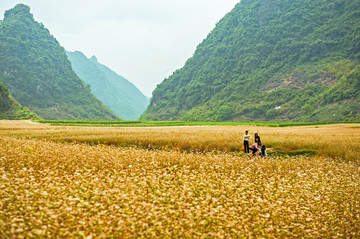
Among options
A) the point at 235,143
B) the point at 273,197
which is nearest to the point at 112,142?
the point at 235,143

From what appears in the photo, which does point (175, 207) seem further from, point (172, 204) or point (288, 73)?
point (288, 73)

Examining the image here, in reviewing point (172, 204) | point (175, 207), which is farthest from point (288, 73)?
point (175, 207)

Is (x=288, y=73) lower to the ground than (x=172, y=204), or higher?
higher

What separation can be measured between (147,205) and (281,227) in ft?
13.0

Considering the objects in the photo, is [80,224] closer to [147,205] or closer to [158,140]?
[147,205]

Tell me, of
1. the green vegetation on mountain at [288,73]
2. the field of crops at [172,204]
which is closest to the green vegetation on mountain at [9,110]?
the green vegetation on mountain at [288,73]

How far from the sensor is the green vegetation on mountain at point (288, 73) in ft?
364

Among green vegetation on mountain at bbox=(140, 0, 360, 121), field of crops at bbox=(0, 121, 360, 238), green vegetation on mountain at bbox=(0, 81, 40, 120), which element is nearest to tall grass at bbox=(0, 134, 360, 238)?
field of crops at bbox=(0, 121, 360, 238)

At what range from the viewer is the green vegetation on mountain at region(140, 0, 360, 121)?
110875 mm

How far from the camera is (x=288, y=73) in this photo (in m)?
148

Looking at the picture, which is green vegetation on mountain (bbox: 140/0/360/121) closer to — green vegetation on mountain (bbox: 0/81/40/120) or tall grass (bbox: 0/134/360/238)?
green vegetation on mountain (bbox: 0/81/40/120)

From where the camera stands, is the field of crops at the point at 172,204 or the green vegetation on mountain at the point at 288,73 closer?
→ the field of crops at the point at 172,204

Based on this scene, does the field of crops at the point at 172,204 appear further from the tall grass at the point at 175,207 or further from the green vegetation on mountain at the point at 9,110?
the green vegetation on mountain at the point at 9,110

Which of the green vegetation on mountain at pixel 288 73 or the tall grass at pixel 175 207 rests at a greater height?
the green vegetation on mountain at pixel 288 73
